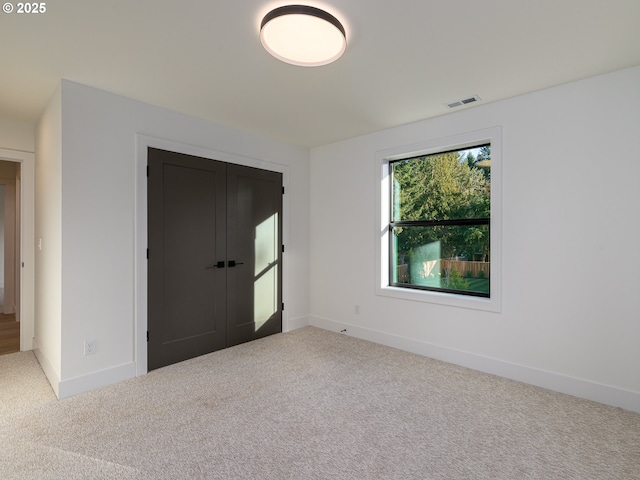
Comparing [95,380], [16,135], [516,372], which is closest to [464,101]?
[516,372]

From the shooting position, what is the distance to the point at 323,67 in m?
2.44

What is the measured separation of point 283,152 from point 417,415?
3.34 metres

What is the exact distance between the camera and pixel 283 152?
4.38 metres

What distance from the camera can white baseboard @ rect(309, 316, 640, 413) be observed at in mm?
2505

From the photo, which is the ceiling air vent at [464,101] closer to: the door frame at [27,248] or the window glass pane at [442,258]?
the window glass pane at [442,258]

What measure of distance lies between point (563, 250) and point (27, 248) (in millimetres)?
5286

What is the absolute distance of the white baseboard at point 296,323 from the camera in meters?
4.45

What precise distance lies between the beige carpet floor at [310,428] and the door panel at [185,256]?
1.28 feet

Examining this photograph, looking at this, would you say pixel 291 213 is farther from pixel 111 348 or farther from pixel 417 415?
pixel 417 415

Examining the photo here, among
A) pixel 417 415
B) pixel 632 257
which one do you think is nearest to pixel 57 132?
pixel 417 415

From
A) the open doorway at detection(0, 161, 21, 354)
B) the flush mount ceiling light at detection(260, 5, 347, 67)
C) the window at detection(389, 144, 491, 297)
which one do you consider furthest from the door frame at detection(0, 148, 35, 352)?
the window at detection(389, 144, 491, 297)

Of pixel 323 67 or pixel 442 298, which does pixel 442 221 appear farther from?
pixel 323 67

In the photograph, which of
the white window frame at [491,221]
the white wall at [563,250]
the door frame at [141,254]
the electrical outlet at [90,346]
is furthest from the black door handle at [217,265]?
the white wall at [563,250]

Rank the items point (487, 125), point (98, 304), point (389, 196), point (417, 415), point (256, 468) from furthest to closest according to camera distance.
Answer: point (389, 196) < point (487, 125) < point (98, 304) < point (417, 415) < point (256, 468)
